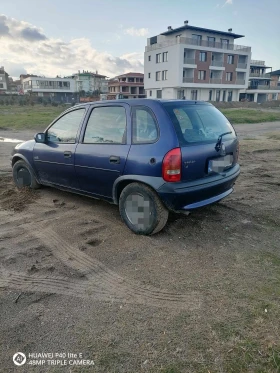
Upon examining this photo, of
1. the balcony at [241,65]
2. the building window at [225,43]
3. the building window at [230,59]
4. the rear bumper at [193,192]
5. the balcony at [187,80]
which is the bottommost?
the rear bumper at [193,192]

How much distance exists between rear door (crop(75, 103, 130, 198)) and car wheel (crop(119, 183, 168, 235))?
12.2 inches

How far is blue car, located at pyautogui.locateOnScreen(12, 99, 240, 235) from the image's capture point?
3.45m

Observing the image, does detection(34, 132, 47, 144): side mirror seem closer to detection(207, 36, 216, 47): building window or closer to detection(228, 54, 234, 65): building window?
detection(207, 36, 216, 47): building window

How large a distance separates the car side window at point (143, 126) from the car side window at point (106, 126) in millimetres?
183

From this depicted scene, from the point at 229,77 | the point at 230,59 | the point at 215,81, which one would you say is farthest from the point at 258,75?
the point at 215,81

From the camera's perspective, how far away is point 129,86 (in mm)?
66812

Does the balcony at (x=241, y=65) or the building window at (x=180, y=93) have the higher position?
the balcony at (x=241, y=65)

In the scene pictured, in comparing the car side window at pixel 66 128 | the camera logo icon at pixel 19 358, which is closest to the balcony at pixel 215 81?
the car side window at pixel 66 128

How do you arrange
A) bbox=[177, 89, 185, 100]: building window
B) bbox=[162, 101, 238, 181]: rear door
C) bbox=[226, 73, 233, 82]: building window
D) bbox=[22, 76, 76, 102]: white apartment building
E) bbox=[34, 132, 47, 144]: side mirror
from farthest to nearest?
bbox=[22, 76, 76, 102]: white apartment building, bbox=[226, 73, 233, 82]: building window, bbox=[177, 89, 185, 100]: building window, bbox=[34, 132, 47, 144]: side mirror, bbox=[162, 101, 238, 181]: rear door

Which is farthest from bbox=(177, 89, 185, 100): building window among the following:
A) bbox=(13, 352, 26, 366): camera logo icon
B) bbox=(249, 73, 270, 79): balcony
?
bbox=(13, 352, 26, 366): camera logo icon

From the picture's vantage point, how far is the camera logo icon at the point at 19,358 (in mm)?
2039

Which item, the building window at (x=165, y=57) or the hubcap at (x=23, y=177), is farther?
the building window at (x=165, y=57)

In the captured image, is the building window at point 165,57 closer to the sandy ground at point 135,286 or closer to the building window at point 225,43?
the building window at point 225,43

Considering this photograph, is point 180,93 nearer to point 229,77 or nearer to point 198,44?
point 198,44
